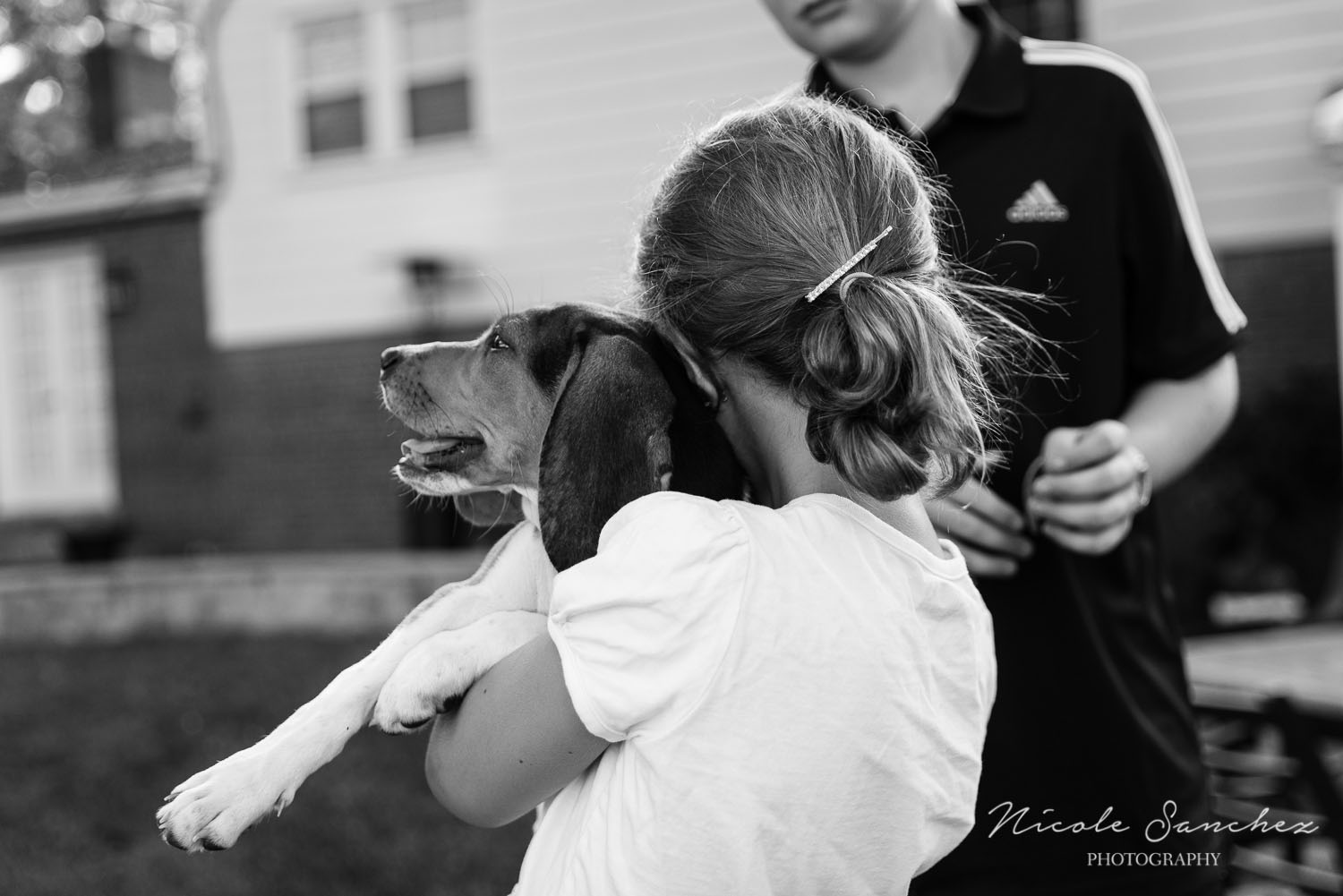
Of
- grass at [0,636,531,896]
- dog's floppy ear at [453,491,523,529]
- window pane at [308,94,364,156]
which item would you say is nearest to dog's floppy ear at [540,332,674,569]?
dog's floppy ear at [453,491,523,529]

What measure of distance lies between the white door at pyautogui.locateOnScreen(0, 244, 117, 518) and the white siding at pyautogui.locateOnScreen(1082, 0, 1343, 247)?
10987 millimetres

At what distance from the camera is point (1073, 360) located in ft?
7.05

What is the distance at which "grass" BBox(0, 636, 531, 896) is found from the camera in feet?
15.2

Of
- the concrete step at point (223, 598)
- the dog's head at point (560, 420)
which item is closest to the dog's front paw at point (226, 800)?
the dog's head at point (560, 420)

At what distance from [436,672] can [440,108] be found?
11.2 meters

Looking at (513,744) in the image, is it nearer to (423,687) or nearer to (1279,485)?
(423,687)

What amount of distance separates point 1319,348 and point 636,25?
6048 millimetres

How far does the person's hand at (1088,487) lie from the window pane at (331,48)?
11.7 metres

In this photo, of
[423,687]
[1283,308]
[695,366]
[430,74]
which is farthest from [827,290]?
[430,74]

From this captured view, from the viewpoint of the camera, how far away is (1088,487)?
6.40ft

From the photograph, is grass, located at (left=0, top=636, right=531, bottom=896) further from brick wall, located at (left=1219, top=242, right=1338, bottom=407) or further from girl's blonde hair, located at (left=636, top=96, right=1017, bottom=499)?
brick wall, located at (left=1219, top=242, right=1338, bottom=407)

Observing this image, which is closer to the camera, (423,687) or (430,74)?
(423,687)

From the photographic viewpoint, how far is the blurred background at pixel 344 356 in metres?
5.09
